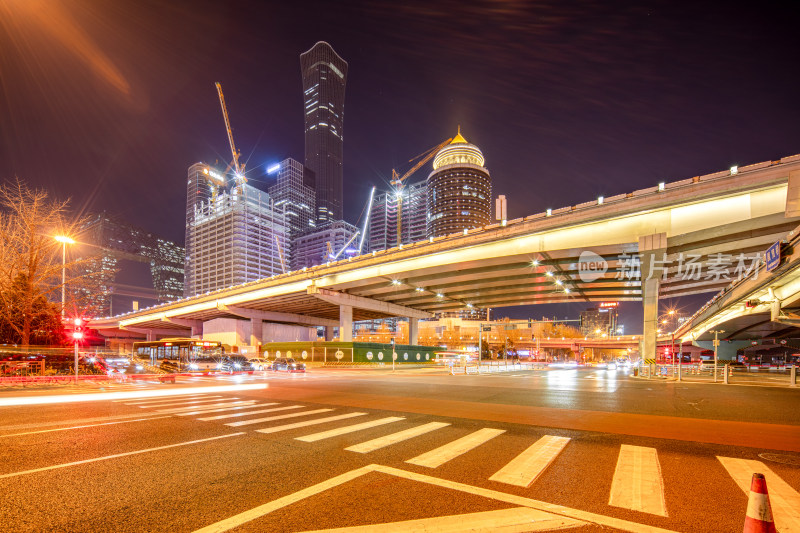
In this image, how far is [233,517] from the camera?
425 cm

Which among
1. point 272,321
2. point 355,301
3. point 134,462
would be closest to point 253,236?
point 272,321

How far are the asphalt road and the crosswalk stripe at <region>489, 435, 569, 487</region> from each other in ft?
0.14

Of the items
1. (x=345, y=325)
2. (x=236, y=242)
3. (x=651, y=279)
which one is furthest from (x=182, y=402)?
(x=236, y=242)

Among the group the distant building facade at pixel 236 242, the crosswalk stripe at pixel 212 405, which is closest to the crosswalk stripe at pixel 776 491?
the crosswalk stripe at pixel 212 405

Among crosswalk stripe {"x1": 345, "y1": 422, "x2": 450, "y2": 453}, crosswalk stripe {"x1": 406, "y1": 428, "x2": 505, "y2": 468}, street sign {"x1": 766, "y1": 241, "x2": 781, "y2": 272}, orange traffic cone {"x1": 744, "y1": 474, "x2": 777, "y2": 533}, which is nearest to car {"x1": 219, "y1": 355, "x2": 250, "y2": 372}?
crosswalk stripe {"x1": 345, "y1": 422, "x2": 450, "y2": 453}

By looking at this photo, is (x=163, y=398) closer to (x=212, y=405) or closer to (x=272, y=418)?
(x=212, y=405)

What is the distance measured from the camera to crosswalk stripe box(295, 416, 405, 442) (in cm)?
796

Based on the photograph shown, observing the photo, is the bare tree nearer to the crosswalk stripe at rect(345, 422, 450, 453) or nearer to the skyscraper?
the crosswalk stripe at rect(345, 422, 450, 453)

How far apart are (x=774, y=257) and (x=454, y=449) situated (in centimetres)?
2366

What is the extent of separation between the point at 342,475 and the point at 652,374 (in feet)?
115

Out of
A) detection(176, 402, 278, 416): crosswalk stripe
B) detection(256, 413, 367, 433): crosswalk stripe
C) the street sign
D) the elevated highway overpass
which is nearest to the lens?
detection(256, 413, 367, 433): crosswalk stripe

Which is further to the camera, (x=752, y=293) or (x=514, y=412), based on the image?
(x=752, y=293)

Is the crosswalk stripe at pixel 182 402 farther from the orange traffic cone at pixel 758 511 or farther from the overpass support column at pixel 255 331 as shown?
the overpass support column at pixel 255 331

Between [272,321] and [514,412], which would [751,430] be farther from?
[272,321]
